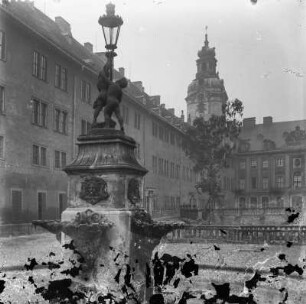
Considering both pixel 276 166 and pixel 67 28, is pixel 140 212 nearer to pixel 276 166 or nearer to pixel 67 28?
pixel 67 28

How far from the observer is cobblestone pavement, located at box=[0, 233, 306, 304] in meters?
8.14

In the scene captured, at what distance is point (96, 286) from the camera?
7.07m

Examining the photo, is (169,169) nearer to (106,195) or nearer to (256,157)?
(256,157)

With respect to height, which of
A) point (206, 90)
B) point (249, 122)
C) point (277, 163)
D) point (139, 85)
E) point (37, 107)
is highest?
point (206, 90)

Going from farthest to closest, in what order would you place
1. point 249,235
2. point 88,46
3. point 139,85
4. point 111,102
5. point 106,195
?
point 139,85 → point 88,46 → point 249,235 → point 111,102 → point 106,195

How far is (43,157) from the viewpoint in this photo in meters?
25.6

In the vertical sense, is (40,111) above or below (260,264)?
above

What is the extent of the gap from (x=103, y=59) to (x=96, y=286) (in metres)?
35.7

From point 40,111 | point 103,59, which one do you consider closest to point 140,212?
point 40,111

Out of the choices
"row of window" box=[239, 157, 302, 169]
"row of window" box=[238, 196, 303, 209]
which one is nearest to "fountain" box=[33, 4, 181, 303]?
"row of window" box=[238, 196, 303, 209]

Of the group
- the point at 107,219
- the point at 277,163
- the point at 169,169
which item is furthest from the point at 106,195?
the point at 277,163

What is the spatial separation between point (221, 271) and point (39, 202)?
15293 millimetres

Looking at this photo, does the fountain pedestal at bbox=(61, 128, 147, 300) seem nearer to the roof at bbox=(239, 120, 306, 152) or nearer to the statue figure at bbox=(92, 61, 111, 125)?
the statue figure at bbox=(92, 61, 111, 125)

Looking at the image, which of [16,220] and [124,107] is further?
[124,107]
